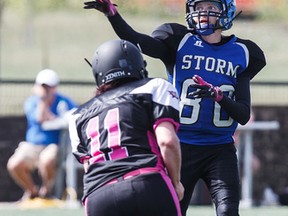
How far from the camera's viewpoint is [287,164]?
13.0m

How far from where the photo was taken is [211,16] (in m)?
6.11

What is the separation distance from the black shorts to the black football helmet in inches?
20.1

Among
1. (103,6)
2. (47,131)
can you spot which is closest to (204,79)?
(103,6)

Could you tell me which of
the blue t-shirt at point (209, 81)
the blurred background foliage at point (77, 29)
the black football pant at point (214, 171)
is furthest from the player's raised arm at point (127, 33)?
the blurred background foliage at point (77, 29)

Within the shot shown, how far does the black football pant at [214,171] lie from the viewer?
Answer: 5875mm

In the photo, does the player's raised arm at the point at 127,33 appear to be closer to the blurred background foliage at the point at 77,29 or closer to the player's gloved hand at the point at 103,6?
the player's gloved hand at the point at 103,6

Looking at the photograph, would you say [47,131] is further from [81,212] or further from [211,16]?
[211,16]

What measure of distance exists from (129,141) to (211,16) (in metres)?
1.68

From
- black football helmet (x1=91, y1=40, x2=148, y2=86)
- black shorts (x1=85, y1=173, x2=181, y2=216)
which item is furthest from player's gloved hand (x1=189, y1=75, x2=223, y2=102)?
black shorts (x1=85, y1=173, x2=181, y2=216)

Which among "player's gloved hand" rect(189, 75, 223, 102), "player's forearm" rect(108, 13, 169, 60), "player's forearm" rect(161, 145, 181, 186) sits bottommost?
"player's forearm" rect(161, 145, 181, 186)

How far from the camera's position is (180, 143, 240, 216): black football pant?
231 inches

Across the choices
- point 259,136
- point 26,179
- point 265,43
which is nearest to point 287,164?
point 259,136

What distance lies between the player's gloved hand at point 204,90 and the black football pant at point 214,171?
0.52 meters

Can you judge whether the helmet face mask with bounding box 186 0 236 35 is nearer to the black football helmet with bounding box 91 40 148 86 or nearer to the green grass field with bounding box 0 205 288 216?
the black football helmet with bounding box 91 40 148 86
